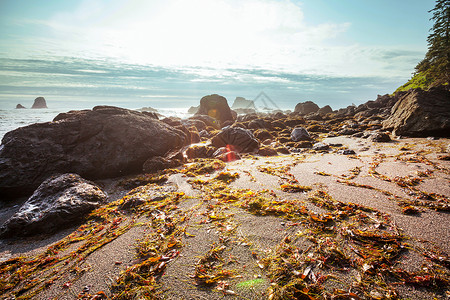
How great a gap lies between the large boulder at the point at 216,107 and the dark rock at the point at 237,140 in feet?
83.1

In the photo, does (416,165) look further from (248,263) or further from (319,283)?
(248,263)

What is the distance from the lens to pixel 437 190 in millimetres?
4469

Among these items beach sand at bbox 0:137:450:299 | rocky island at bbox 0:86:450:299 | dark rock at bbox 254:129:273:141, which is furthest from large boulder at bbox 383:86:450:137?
dark rock at bbox 254:129:273:141

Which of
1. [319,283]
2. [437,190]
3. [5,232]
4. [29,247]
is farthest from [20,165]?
[437,190]

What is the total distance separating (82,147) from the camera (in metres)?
7.12

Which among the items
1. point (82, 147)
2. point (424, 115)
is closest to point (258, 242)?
point (82, 147)

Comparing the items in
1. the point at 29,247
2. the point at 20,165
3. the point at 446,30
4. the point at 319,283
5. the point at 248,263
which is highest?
the point at 446,30

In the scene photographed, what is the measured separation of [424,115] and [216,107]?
102 feet

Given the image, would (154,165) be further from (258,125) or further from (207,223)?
(258,125)

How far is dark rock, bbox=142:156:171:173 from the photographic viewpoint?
756 cm

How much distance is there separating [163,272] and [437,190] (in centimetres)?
647

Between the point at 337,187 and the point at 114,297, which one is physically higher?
the point at 337,187

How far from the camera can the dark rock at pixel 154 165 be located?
24.8ft

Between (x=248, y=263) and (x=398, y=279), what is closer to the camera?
(x=398, y=279)
